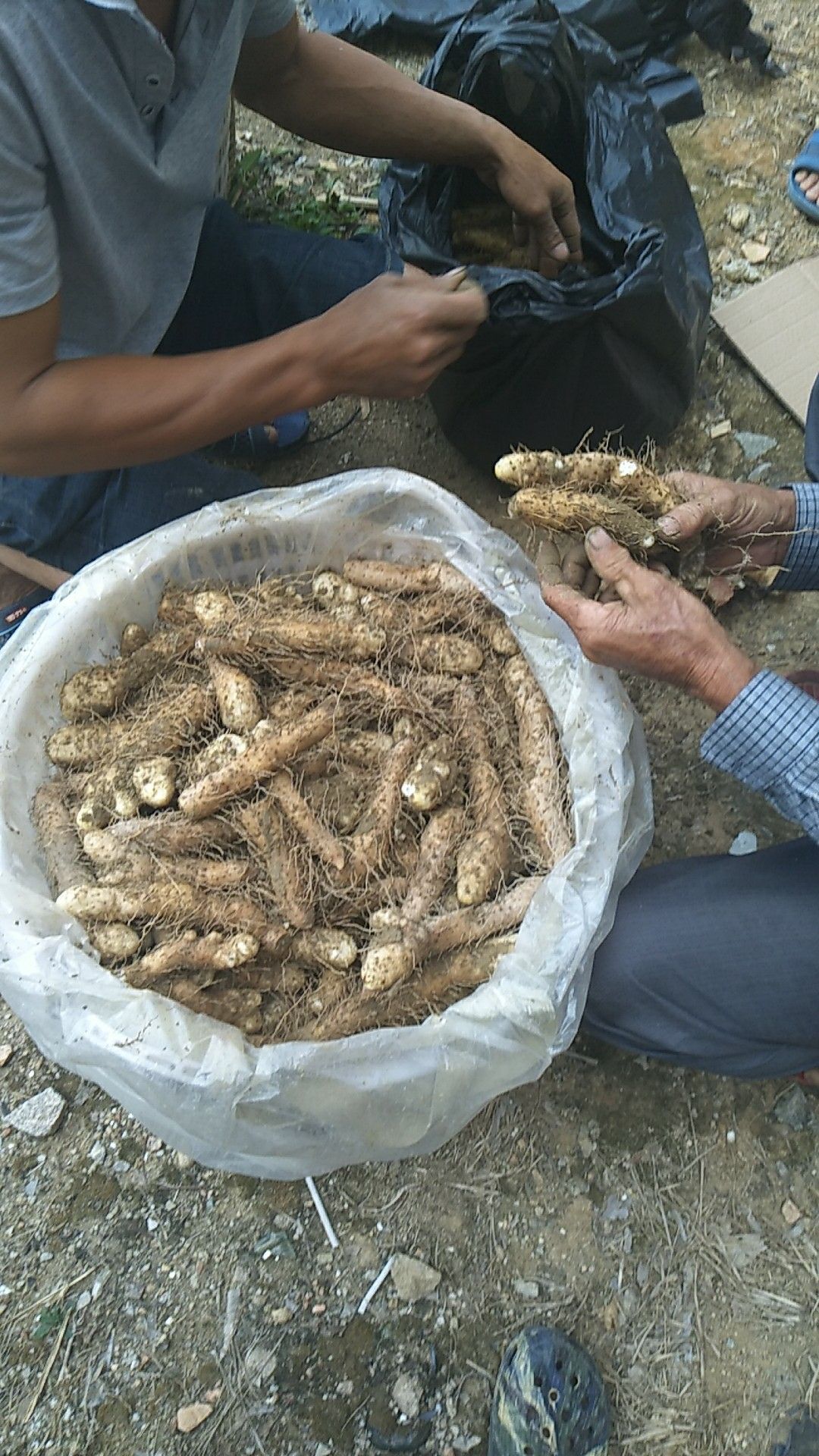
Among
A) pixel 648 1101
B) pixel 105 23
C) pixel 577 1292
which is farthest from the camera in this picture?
pixel 648 1101

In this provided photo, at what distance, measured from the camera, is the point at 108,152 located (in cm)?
132

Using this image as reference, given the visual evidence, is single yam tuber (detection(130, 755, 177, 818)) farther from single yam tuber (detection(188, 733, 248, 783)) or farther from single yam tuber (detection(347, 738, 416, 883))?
single yam tuber (detection(347, 738, 416, 883))

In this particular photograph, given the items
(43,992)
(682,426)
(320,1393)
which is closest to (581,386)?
(682,426)

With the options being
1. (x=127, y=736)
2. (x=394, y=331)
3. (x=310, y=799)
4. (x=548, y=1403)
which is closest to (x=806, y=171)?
(x=394, y=331)

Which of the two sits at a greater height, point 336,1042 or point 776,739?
point 776,739

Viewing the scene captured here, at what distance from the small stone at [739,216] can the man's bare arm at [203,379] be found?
5.21 ft

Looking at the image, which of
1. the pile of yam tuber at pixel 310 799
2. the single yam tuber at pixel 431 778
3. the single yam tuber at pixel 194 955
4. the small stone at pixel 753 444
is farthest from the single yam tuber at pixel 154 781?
the small stone at pixel 753 444

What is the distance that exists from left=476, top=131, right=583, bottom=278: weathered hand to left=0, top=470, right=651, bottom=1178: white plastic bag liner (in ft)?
2.96

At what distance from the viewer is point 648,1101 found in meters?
1.64

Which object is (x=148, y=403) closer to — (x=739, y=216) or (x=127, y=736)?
(x=127, y=736)

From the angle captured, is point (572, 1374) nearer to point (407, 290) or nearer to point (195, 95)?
point (407, 290)

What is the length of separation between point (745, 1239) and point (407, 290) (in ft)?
5.45

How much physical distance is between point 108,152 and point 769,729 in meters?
1.22

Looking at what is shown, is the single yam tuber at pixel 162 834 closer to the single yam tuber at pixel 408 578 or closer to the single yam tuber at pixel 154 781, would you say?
the single yam tuber at pixel 154 781
